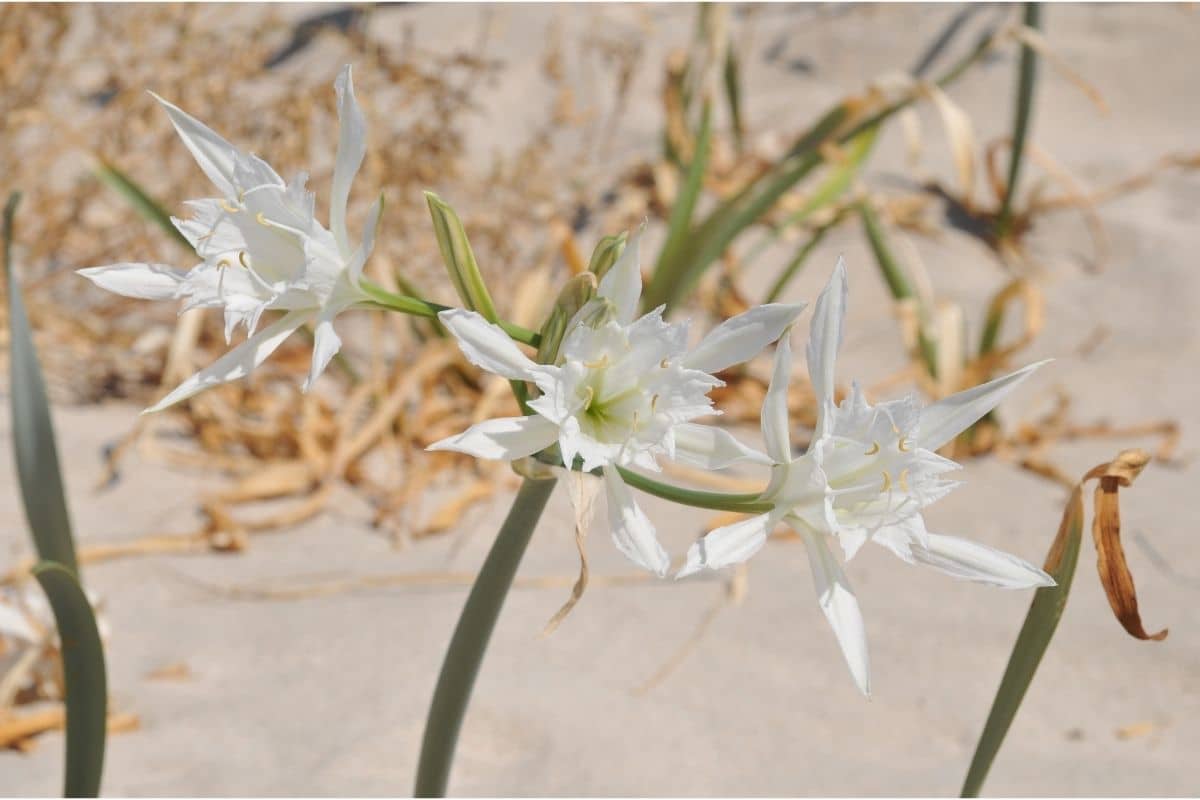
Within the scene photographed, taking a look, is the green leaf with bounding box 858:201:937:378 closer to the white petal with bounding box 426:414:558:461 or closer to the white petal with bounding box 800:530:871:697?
the white petal with bounding box 800:530:871:697

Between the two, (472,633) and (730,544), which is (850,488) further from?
(472,633)

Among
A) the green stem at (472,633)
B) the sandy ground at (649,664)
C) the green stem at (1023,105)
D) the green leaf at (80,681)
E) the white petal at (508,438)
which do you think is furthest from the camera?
the green stem at (1023,105)

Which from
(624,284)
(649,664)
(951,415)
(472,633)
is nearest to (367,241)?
(624,284)

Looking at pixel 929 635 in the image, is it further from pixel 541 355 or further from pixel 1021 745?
pixel 541 355

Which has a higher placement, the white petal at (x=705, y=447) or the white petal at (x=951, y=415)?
the white petal at (x=705, y=447)

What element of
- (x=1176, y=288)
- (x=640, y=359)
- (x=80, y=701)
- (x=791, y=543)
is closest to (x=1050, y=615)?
(x=640, y=359)

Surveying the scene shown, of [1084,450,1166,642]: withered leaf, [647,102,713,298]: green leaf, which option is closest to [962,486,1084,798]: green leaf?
[1084,450,1166,642]: withered leaf

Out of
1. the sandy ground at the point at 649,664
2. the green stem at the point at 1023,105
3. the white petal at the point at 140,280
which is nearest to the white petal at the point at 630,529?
the white petal at the point at 140,280

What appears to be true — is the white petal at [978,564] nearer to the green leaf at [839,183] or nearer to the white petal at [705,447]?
the white petal at [705,447]
